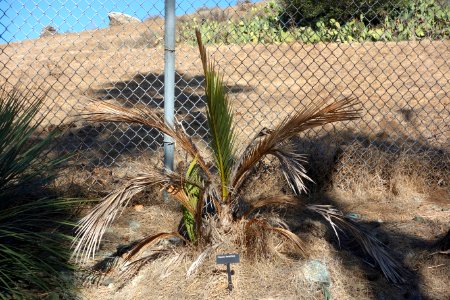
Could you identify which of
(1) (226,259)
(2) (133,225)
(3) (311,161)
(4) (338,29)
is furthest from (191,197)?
(4) (338,29)

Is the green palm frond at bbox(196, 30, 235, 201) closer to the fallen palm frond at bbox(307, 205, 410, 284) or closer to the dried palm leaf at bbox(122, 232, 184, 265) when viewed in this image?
the dried palm leaf at bbox(122, 232, 184, 265)

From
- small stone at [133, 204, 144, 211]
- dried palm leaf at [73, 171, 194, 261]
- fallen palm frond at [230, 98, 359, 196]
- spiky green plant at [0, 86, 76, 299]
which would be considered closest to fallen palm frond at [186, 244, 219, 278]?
dried palm leaf at [73, 171, 194, 261]

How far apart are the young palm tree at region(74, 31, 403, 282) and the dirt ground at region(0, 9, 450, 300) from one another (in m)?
0.19

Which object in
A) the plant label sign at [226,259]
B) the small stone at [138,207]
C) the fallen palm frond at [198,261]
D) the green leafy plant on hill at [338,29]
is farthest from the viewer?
the green leafy plant on hill at [338,29]

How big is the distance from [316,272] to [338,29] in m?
6.07

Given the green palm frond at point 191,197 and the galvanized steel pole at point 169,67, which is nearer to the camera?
the green palm frond at point 191,197

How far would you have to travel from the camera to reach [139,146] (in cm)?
623

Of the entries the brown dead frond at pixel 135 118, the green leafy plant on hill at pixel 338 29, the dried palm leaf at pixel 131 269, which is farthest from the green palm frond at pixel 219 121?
the green leafy plant on hill at pixel 338 29

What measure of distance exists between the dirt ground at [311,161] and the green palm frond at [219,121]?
580 mm

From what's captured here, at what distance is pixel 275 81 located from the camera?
7.76 meters

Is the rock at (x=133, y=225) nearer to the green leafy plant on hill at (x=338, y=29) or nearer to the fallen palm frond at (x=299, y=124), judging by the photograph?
the fallen palm frond at (x=299, y=124)

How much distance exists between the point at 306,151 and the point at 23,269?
8.76 ft

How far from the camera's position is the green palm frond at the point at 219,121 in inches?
166

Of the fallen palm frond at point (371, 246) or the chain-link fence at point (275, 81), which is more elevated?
the chain-link fence at point (275, 81)
